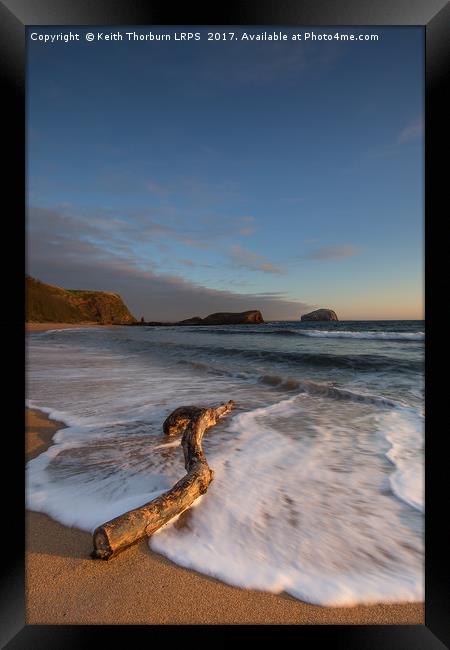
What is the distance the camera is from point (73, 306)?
65000 millimetres

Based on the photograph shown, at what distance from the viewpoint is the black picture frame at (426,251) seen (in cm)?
139

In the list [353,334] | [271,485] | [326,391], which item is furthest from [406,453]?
[353,334]

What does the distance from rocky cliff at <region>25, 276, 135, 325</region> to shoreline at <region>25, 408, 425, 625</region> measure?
50.1 metres

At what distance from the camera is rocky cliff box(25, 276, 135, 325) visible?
52406 mm

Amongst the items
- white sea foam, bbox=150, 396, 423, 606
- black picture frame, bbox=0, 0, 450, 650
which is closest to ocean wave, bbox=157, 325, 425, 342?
white sea foam, bbox=150, 396, 423, 606

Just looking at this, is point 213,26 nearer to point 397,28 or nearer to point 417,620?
point 397,28

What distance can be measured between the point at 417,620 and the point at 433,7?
10.2ft

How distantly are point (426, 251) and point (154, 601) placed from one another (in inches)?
86.4

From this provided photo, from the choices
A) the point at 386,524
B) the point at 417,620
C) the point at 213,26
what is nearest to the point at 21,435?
the point at 417,620

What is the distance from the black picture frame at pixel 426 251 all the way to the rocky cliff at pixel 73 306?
50.0m

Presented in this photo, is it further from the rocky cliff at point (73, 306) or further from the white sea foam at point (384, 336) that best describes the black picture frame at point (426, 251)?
the rocky cliff at point (73, 306)

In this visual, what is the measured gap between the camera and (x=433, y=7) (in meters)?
1.45

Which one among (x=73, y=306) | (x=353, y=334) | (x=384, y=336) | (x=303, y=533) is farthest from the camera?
(x=73, y=306)

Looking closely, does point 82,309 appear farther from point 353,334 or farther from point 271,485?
point 271,485
